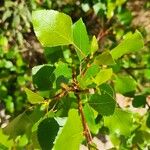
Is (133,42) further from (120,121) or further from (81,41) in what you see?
(120,121)

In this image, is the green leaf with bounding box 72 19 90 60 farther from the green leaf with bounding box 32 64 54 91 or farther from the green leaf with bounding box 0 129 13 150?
the green leaf with bounding box 0 129 13 150

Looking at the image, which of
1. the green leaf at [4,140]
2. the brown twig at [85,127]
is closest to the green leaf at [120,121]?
the brown twig at [85,127]

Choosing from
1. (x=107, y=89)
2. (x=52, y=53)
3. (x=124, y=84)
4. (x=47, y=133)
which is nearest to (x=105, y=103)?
(x=107, y=89)

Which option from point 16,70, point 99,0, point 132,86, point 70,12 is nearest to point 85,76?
point 132,86

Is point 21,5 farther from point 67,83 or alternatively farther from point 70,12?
point 67,83

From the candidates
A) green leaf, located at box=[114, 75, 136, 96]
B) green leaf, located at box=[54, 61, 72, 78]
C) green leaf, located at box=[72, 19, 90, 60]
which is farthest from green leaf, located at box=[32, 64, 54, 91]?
green leaf, located at box=[114, 75, 136, 96]

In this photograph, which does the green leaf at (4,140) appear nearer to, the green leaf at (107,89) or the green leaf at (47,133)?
the green leaf at (47,133)
